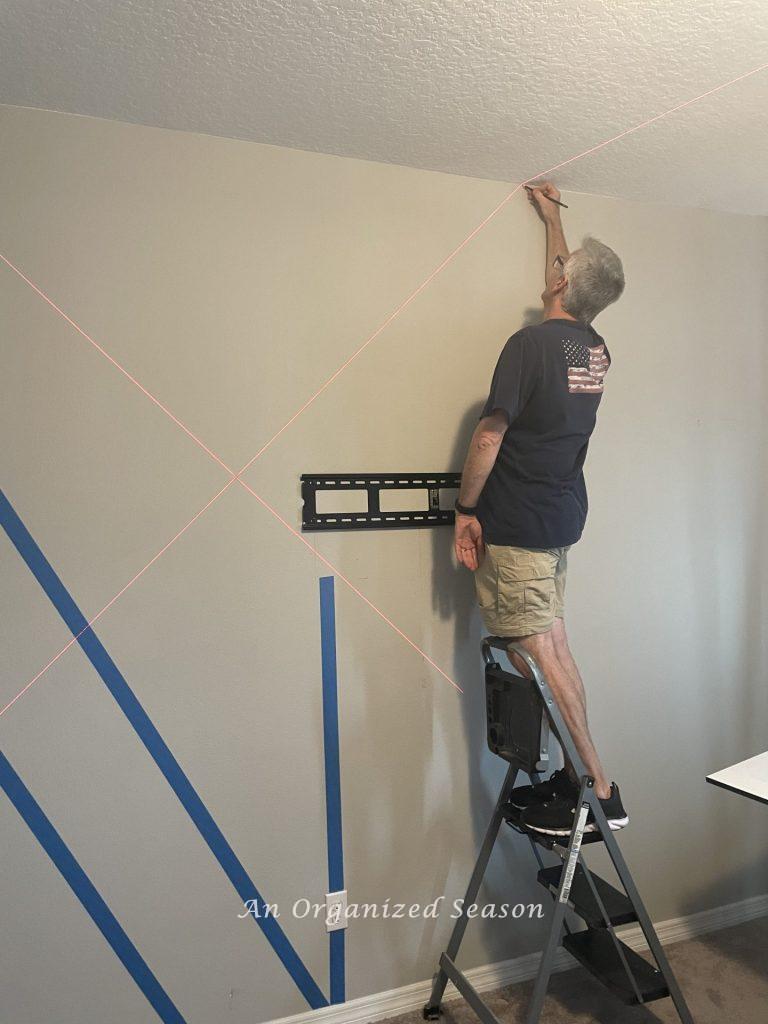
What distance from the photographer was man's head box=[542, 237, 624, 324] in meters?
1.86

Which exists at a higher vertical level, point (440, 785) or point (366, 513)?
point (366, 513)

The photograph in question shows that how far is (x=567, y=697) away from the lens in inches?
70.8

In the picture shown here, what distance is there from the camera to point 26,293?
1692 millimetres

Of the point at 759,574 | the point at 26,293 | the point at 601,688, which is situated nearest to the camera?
the point at 26,293

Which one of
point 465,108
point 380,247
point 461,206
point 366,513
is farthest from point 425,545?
point 465,108

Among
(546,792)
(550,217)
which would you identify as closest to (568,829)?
(546,792)

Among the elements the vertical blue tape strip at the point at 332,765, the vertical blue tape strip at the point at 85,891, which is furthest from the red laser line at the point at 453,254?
the vertical blue tape strip at the point at 85,891

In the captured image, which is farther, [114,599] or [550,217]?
[550,217]

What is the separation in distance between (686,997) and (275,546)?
1676mm

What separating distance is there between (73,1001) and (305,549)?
3.87 ft

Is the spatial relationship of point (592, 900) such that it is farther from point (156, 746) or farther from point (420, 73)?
point (420, 73)

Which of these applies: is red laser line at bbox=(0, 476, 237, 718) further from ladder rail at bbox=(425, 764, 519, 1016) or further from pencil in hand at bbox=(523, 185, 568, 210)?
pencil in hand at bbox=(523, 185, 568, 210)

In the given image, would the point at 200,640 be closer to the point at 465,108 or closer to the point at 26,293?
the point at 26,293

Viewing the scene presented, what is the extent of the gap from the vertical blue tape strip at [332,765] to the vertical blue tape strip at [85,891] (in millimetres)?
407
